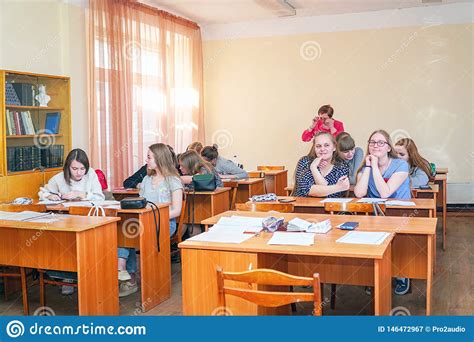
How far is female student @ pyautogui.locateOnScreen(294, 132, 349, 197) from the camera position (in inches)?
180

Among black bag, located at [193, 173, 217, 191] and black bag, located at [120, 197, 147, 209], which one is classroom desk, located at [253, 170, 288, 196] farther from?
black bag, located at [120, 197, 147, 209]

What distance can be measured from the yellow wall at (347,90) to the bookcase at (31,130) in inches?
158

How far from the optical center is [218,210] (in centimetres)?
563

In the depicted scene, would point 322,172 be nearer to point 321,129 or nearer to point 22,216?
point 22,216

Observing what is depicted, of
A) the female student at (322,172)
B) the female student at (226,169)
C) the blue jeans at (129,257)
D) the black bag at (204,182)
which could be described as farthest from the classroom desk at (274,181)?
the blue jeans at (129,257)

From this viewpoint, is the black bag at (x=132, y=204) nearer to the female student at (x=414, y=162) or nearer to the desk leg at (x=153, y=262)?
the desk leg at (x=153, y=262)

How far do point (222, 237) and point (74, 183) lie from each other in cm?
243

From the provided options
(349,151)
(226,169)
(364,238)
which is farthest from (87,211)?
(226,169)

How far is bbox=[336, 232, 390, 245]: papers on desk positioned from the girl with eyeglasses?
63.5 inches

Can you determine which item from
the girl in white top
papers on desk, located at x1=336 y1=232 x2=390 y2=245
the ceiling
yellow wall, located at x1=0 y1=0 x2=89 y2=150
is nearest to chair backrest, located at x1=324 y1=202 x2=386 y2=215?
papers on desk, located at x1=336 y1=232 x2=390 y2=245

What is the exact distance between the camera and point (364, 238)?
283cm

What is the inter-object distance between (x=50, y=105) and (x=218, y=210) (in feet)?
6.48

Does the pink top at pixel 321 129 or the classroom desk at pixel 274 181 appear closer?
the classroom desk at pixel 274 181

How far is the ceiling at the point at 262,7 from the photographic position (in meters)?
7.99
